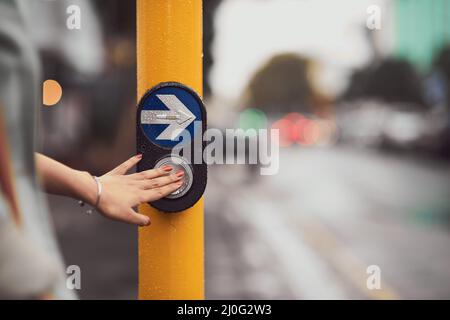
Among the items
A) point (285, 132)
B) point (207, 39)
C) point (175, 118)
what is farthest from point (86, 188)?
point (285, 132)

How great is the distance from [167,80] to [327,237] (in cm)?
788

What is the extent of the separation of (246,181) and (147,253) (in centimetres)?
1496

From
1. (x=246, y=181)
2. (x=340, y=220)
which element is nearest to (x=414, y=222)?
(x=340, y=220)

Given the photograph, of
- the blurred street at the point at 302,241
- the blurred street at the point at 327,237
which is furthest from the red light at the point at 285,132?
the blurred street at the point at 302,241

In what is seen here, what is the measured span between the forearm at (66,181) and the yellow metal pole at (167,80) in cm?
19

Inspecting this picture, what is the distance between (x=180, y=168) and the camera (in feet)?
6.41

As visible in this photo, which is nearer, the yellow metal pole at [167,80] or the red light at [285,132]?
the yellow metal pole at [167,80]

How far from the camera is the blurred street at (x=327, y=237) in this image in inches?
268

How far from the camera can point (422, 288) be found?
6.68 m

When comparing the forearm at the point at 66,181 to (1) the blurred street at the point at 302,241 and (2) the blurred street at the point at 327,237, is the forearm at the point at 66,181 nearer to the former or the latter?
(1) the blurred street at the point at 302,241

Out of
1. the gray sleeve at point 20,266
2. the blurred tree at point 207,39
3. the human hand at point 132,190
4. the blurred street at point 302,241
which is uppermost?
the blurred tree at point 207,39

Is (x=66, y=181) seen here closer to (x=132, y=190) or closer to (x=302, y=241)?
(x=132, y=190)

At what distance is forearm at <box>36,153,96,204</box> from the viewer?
1.83 meters

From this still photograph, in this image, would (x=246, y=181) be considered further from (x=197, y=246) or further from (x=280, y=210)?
(x=197, y=246)
